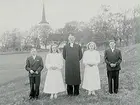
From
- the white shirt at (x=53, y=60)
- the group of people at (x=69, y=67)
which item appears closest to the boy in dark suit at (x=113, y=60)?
the group of people at (x=69, y=67)

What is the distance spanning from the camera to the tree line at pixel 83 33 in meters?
7.55

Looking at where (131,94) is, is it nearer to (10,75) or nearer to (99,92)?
(99,92)

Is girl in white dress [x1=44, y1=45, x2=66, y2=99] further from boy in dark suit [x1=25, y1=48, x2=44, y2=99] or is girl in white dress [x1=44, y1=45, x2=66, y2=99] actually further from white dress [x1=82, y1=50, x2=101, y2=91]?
white dress [x1=82, y1=50, x2=101, y2=91]

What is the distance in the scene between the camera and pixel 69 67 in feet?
16.6

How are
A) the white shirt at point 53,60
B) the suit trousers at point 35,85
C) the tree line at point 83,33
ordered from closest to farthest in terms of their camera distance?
the white shirt at point 53,60 → the suit trousers at point 35,85 → the tree line at point 83,33

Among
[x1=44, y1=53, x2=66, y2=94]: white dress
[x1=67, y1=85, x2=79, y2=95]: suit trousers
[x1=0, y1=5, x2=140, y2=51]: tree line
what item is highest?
[x1=0, y1=5, x2=140, y2=51]: tree line

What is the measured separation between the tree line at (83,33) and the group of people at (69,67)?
62.9 inches

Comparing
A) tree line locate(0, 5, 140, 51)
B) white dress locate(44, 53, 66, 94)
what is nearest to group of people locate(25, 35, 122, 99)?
white dress locate(44, 53, 66, 94)

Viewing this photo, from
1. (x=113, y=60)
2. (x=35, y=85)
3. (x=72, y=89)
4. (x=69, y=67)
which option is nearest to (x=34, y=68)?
(x=35, y=85)

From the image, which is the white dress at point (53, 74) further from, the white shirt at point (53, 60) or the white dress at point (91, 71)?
the white dress at point (91, 71)

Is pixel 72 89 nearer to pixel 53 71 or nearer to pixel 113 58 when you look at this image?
pixel 53 71

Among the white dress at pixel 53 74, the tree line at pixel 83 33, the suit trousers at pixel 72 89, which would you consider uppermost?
the tree line at pixel 83 33

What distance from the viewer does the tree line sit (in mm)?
7555

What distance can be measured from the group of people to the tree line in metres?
1.60
